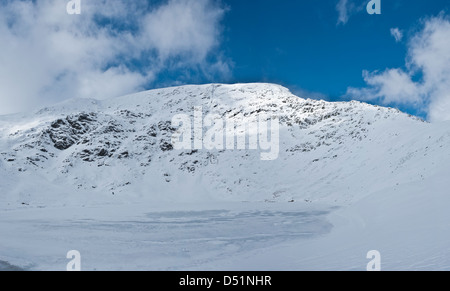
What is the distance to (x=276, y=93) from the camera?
97062mm

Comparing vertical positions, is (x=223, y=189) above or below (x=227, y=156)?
below

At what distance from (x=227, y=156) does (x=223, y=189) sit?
1222cm

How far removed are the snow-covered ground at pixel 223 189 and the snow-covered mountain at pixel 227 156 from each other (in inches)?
12.2

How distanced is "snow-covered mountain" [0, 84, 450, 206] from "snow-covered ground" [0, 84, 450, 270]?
0.31 m

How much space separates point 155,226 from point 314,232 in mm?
9470

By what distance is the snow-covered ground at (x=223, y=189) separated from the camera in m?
10.4

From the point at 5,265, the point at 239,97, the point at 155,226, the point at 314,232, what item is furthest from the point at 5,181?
the point at 239,97

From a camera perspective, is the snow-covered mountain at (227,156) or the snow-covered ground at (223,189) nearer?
the snow-covered ground at (223,189)

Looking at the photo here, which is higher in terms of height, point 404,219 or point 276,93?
point 276,93

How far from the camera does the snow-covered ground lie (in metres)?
10.4

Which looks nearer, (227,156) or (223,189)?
(223,189)

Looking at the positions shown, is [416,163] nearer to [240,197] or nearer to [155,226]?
[155,226]

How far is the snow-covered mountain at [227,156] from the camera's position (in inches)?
1506

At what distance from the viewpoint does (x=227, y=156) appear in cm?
6538
